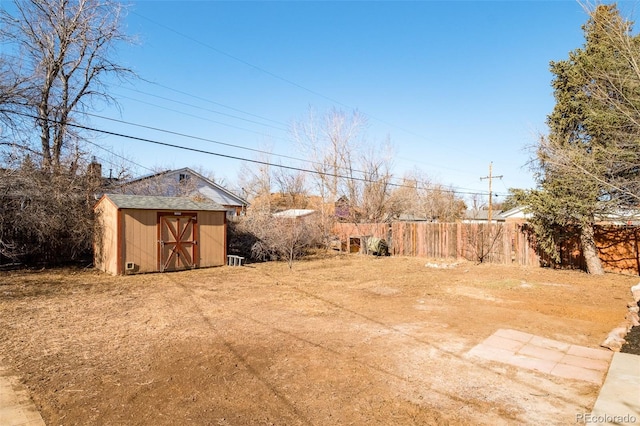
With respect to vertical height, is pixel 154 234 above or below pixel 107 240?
above

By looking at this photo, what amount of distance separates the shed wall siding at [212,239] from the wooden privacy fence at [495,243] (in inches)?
290

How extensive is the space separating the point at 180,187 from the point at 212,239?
8878 millimetres

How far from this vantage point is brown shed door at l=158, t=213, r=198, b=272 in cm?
1159

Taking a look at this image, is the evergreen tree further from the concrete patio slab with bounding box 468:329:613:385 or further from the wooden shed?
the wooden shed

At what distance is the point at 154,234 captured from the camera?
11.4m

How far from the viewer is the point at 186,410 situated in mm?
3115

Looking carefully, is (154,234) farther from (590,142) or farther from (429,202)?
(429,202)

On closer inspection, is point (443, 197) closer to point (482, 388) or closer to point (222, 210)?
point (222, 210)

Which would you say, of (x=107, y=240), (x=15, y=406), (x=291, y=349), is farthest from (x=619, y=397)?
(x=107, y=240)

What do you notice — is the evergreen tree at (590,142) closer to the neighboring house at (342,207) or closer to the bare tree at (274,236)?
the bare tree at (274,236)

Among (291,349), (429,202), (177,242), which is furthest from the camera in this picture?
(429,202)

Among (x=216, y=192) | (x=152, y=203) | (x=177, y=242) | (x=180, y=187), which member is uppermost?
(x=216, y=192)

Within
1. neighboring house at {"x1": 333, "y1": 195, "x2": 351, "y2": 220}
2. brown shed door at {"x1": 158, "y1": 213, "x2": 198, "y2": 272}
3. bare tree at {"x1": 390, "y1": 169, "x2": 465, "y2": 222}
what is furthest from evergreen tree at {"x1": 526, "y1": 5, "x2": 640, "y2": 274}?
bare tree at {"x1": 390, "y1": 169, "x2": 465, "y2": 222}

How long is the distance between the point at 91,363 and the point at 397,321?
4304mm
